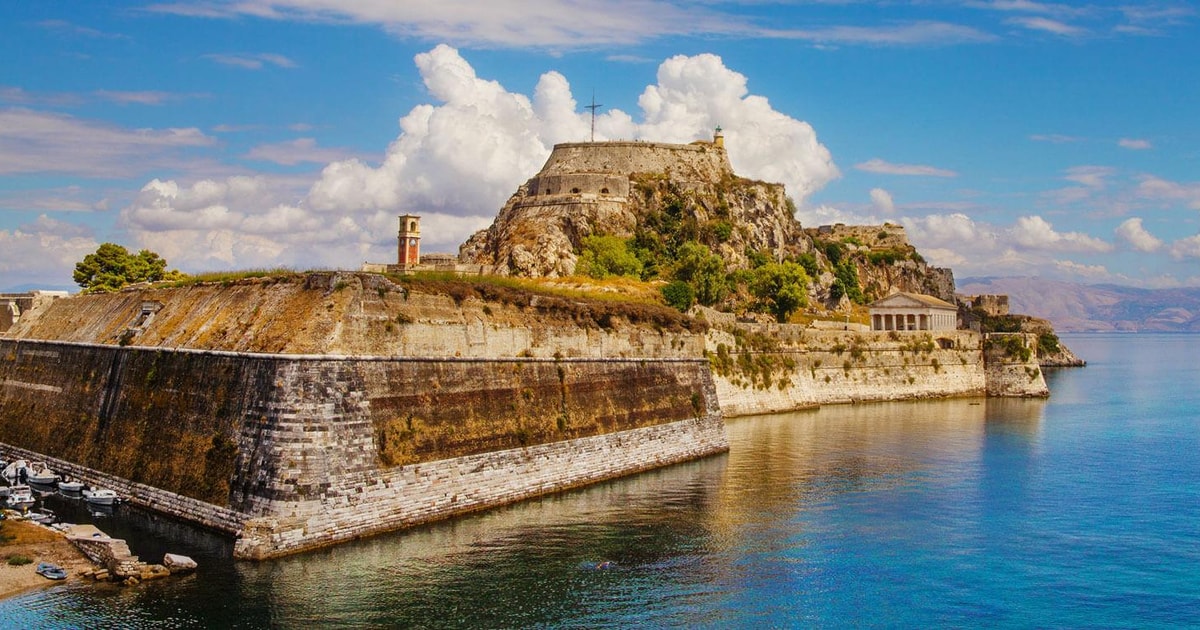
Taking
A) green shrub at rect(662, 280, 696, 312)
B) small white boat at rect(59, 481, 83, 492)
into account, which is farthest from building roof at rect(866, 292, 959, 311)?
small white boat at rect(59, 481, 83, 492)

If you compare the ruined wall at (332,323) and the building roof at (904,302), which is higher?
the building roof at (904,302)

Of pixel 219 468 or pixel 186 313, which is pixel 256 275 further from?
pixel 219 468

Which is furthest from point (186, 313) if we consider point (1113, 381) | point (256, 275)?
point (1113, 381)

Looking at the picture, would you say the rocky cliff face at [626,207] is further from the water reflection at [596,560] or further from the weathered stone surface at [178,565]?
the weathered stone surface at [178,565]

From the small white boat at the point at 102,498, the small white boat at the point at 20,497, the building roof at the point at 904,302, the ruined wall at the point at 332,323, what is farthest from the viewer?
the building roof at the point at 904,302

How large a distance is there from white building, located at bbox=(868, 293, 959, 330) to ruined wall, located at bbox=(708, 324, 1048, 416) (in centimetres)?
363

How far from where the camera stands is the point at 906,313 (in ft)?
299

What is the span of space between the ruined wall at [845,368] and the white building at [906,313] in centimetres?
363

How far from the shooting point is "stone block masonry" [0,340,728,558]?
29172 mm

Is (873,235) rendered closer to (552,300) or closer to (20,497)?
(552,300)

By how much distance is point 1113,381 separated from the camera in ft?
392

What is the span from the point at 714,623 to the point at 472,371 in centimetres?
1490

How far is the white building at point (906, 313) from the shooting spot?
9081 centimetres

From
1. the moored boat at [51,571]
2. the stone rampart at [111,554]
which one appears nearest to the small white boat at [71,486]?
the stone rampart at [111,554]
